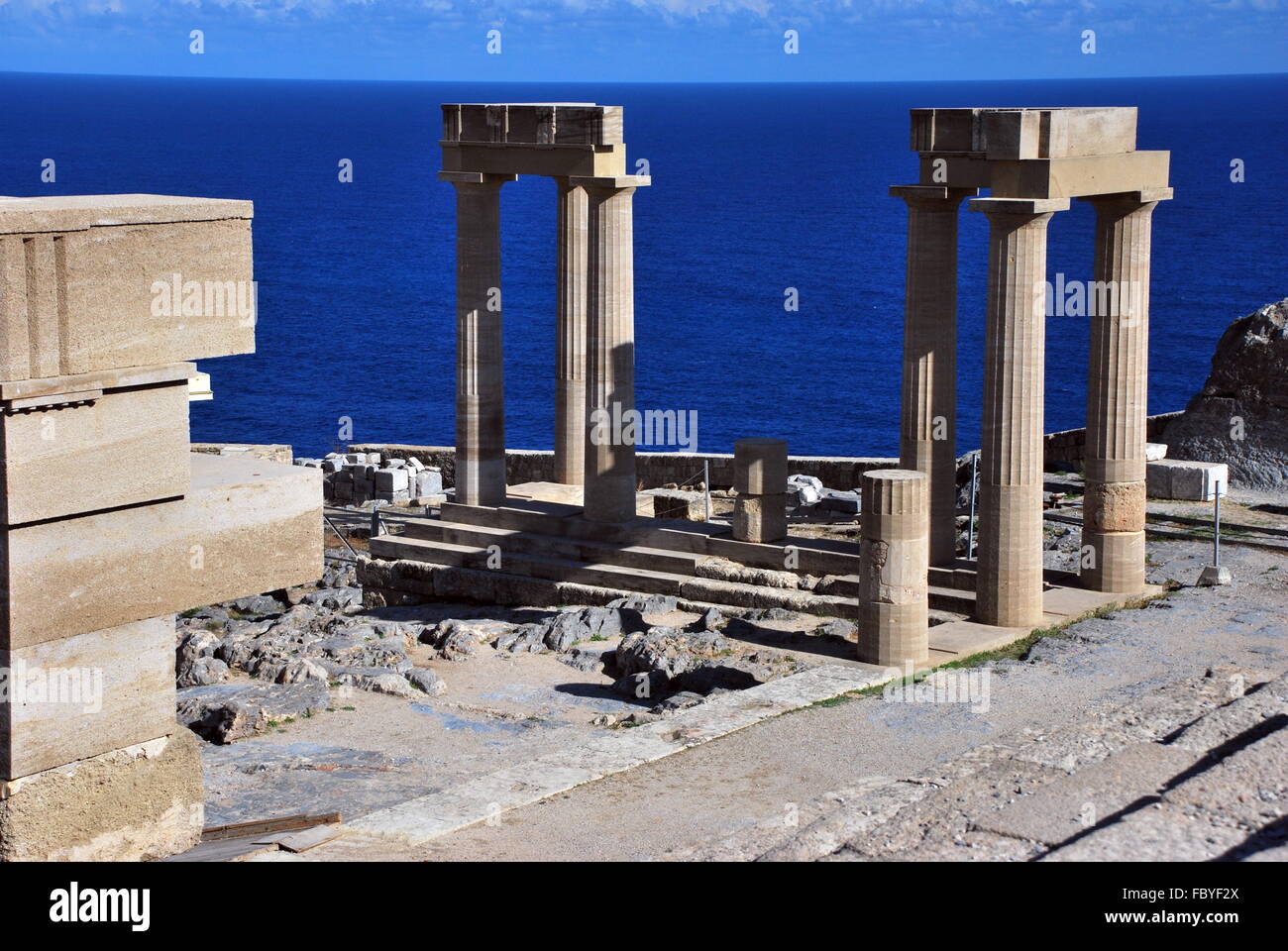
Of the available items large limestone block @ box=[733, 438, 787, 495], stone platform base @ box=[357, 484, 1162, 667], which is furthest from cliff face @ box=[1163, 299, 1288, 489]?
large limestone block @ box=[733, 438, 787, 495]

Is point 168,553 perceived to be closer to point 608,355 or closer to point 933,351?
point 933,351

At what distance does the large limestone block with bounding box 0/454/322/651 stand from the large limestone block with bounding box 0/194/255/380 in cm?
85

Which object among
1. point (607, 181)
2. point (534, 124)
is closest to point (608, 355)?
point (607, 181)

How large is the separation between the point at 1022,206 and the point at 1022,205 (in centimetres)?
1

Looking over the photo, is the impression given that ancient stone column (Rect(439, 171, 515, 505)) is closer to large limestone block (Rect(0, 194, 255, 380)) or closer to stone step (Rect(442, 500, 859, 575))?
stone step (Rect(442, 500, 859, 575))

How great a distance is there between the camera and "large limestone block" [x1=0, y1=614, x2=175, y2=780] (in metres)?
9.34

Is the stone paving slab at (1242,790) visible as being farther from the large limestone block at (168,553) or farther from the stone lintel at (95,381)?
the stone lintel at (95,381)

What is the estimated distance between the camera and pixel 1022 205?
18.2 metres

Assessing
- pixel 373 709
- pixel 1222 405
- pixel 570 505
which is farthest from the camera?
pixel 1222 405
